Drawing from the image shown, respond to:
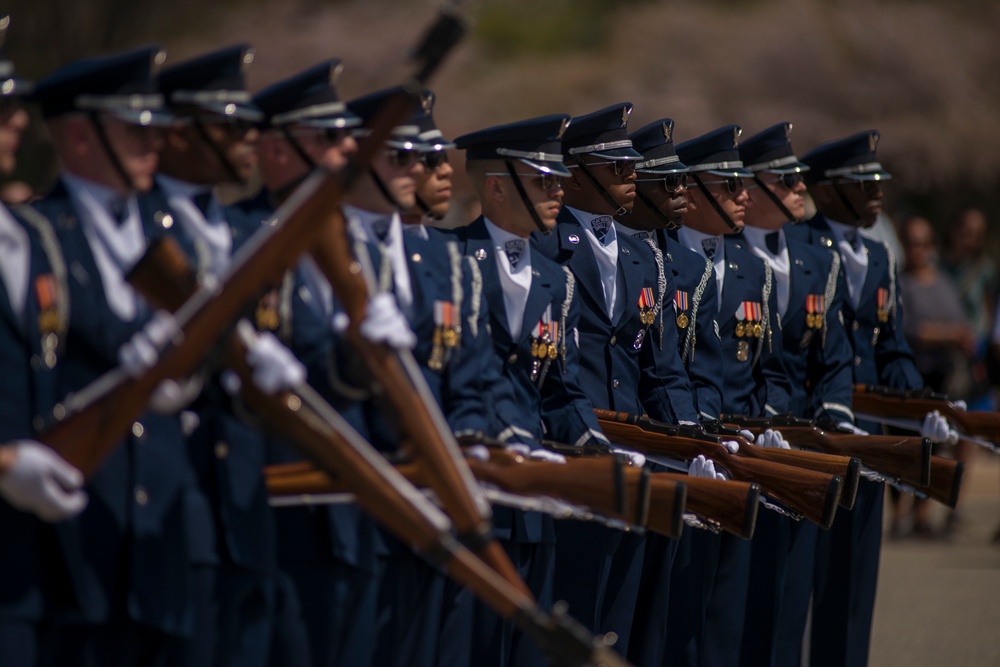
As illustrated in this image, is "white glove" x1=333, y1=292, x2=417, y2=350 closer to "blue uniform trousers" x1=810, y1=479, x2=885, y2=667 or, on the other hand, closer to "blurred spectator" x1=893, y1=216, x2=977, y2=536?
"blue uniform trousers" x1=810, y1=479, x2=885, y2=667

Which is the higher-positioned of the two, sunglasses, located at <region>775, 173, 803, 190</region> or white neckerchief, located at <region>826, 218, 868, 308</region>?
sunglasses, located at <region>775, 173, 803, 190</region>

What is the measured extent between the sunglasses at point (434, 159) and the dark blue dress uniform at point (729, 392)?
1.96 meters

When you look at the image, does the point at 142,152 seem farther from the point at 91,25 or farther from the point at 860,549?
the point at 91,25

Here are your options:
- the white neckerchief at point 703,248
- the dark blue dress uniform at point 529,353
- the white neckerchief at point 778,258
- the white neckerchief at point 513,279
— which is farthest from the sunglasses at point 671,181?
the white neckerchief at point 513,279

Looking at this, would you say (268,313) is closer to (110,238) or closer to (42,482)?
(110,238)

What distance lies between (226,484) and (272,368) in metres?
0.52

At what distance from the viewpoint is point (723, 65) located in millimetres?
25953

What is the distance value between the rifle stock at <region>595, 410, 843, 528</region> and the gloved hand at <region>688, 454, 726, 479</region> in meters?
0.04

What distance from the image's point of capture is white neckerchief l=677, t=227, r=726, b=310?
7.35 metres

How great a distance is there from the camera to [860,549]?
7.77 m

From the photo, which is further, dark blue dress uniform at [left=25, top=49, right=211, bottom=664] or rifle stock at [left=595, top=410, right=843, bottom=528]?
rifle stock at [left=595, top=410, right=843, bottom=528]

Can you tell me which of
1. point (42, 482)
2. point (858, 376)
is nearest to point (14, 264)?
point (42, 482)

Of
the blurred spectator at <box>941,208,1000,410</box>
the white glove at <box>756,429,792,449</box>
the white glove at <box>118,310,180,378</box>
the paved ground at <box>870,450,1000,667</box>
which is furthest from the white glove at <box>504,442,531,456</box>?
the blurred spectator at <box>941,208,1000,410</box>

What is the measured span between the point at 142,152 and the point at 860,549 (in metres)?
4.62
